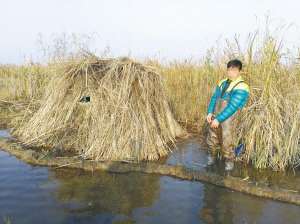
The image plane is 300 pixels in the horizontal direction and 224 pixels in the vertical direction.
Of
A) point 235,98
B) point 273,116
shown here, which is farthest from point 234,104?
point 273,116

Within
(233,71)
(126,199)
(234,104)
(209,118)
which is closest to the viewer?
(126,199)

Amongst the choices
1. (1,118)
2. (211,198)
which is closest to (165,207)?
(211,198)

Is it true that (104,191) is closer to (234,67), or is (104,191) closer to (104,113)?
(104,113)

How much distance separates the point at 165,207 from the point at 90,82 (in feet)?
10.0

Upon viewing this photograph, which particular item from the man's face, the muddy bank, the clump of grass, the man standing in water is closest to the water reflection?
the muddy bank

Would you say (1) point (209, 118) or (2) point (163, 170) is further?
(1) point (209, 118)

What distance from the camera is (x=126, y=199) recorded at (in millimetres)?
4098

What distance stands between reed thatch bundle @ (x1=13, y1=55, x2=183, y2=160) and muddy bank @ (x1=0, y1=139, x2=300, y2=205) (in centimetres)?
27

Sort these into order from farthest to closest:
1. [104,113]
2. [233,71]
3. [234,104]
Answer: [104,113]
[233,71]
[234,104]

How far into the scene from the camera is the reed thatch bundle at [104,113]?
5504mm

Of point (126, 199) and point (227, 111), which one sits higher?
point (227, 111)

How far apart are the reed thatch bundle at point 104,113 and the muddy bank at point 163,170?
10.5 inches

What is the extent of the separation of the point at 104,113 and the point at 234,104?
92.1 inches

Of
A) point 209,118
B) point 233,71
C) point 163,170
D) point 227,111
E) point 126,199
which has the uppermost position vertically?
point 233,71
